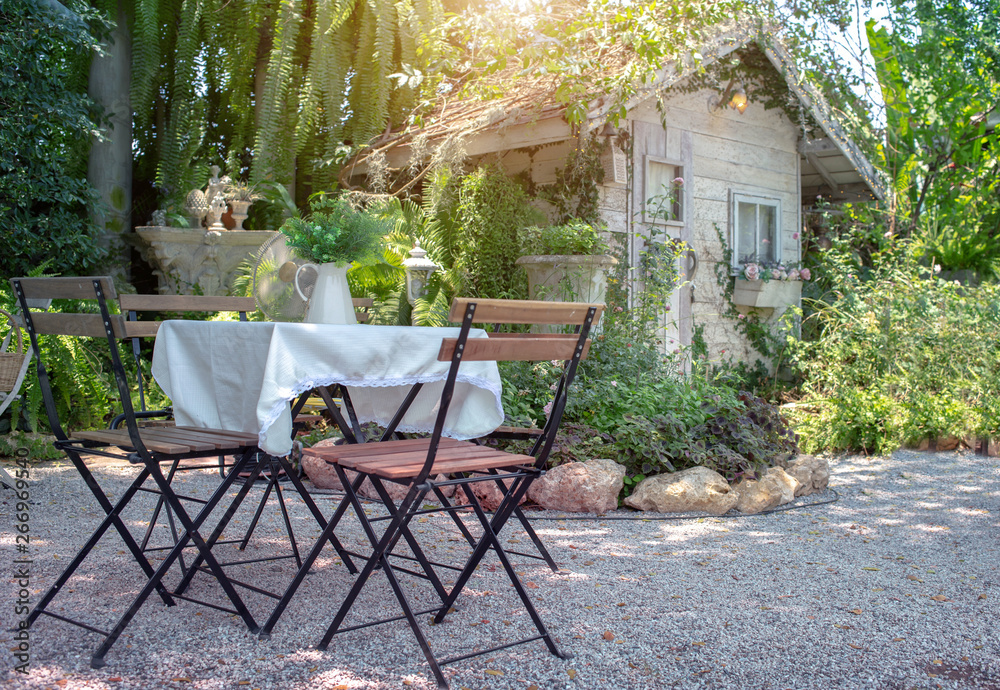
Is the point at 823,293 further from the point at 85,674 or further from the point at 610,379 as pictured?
the point at 85,674

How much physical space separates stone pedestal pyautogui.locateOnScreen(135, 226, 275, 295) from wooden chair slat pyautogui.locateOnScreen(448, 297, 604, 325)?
19.8 feet

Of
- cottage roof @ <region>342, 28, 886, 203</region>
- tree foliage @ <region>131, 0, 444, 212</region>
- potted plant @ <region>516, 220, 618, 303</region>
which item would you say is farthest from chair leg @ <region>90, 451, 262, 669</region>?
tree foliage @ <region>131, 0, 444, 212</region>

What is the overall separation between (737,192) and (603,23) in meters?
3.02

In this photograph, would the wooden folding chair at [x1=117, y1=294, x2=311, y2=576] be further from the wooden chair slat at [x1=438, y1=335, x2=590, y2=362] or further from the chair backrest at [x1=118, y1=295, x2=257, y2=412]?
the wooden chair slat at [x1=438, y1=335, x2=590, y2=362]

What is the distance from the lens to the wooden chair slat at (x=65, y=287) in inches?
103

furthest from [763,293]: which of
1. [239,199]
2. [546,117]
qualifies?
[239,199]

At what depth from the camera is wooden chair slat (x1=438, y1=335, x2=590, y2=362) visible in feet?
7.93

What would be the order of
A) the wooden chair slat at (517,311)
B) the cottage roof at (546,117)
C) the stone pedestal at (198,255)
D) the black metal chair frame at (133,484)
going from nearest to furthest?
the wooden chair slat at (517,311)
the black metal chair frame at (133,484)
the cottage roof at (546,117)
the stone pedestal at (198,255)

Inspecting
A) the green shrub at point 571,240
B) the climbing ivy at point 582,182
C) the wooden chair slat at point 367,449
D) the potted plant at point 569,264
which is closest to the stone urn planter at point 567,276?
the potted plant at point 569,264

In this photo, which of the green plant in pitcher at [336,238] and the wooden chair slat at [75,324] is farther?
the green plant in pitcher at [336,238]

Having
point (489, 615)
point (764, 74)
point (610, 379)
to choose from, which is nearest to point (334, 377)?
point (489, 615)

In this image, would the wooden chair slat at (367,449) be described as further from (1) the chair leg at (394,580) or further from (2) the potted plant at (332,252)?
(2) the potted plant at (332,252)

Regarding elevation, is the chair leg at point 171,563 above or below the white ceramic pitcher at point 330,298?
below

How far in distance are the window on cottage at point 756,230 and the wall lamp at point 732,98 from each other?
1.05 meters
